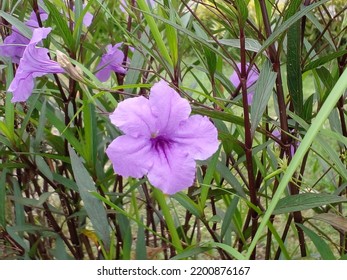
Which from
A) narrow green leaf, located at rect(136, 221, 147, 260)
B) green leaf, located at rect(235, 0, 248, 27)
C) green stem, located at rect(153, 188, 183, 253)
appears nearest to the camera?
green leaf, located at rect(235, 0, 248, 27)

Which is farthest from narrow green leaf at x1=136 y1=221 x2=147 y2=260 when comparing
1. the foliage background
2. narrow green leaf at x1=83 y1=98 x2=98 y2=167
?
narrow green leaf at x1=83 y1=98 x2=98 y2=167

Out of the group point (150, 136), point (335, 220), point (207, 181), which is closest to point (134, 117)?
point (150, 136)

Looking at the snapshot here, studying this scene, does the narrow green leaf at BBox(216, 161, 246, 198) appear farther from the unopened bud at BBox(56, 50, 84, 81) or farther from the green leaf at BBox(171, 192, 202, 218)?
the unopened bud at BBox(56, 50, 84, 81)

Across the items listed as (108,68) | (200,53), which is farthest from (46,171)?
(200,53)

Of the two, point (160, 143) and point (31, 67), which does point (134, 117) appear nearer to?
point (160, 143)

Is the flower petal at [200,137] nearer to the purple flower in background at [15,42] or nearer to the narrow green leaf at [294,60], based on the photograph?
the narrow green leaf at [294,60]

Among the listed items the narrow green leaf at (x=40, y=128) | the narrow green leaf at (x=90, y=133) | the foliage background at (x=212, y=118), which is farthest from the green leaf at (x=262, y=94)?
the narrow green leaf at (x=40, y=128)
